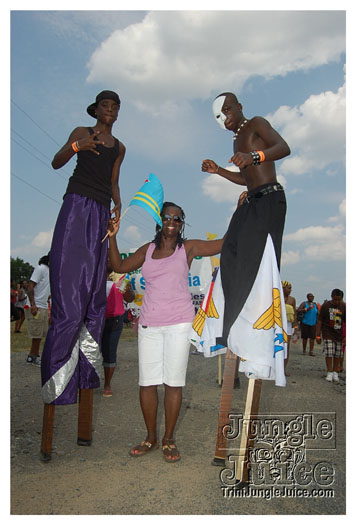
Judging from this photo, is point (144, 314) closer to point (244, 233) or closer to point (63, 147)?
point (244, 233)

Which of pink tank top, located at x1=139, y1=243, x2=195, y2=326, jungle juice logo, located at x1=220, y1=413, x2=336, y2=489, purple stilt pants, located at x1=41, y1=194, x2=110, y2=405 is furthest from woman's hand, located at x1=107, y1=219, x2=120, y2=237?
jungle juice logo, located at x1=220, y1=413, x2=336, y2=489

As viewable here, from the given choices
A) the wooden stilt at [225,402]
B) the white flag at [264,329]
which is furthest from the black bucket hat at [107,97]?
the wooden stilt at [225,402]

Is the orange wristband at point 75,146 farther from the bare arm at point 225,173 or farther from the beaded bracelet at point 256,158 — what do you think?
the beaded bracelet at point 256,158

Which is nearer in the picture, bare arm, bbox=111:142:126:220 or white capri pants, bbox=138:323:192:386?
white capri pants, bbox=138:323:192:386

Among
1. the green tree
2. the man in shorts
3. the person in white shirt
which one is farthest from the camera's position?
the green tree

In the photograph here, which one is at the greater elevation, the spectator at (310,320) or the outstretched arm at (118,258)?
the outstretched arm at (118,258)

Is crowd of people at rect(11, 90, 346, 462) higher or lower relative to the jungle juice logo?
higher

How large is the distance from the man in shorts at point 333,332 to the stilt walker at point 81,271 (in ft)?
20.7

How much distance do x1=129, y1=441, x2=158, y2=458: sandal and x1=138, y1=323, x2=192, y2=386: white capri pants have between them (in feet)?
1.88

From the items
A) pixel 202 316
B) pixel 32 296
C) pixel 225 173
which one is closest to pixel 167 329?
pixel 202 316

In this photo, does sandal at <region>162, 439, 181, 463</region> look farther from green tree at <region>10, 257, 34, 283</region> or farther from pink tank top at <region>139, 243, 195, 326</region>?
green tree at <region>10, 257, 34, 283</region>

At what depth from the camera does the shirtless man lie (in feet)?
10.5

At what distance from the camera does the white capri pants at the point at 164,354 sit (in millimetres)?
3818

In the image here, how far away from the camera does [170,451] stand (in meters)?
3.77
